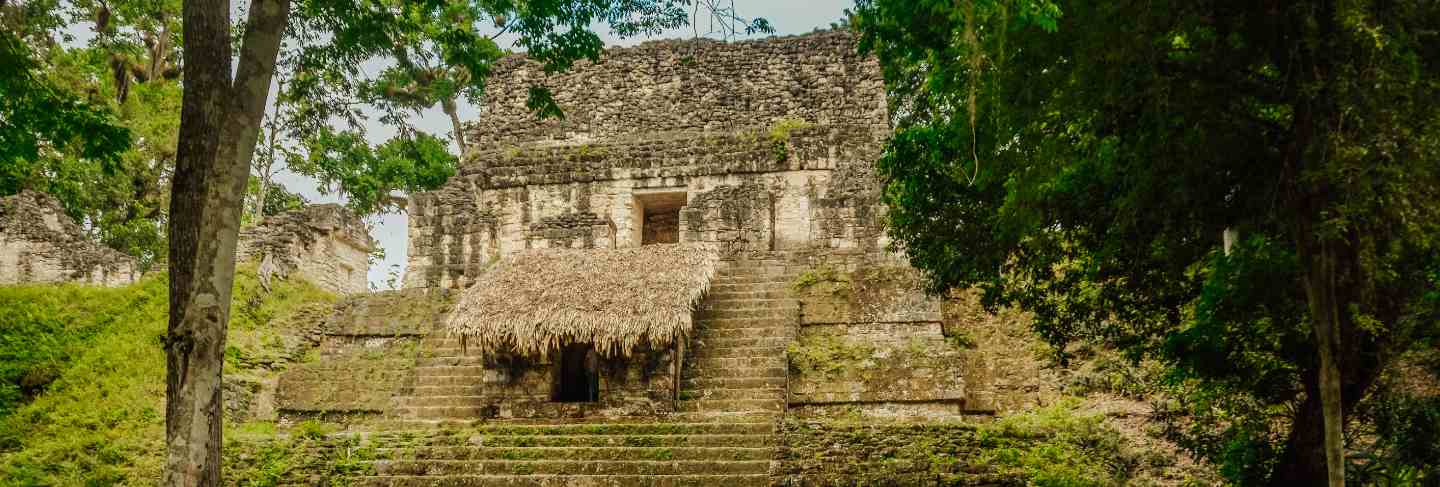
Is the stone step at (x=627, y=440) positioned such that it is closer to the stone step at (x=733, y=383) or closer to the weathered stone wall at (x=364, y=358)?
the stone step at (x=733, y=383)

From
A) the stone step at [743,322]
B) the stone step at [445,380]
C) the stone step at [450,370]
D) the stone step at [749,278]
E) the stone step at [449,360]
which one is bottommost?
the stone step at [445,380]

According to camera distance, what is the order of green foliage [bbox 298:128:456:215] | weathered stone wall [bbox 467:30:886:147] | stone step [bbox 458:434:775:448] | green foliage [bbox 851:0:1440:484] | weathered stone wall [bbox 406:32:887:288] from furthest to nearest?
green foliage [bbox 298:128:456:215] < weathered stone wall [bbox 467:30:886:147] < weathered stone wall [bbox 406:32:887:288] < stone step [bbox 458:434:775:448] < green foliage [bbox 851:0:1440:484]

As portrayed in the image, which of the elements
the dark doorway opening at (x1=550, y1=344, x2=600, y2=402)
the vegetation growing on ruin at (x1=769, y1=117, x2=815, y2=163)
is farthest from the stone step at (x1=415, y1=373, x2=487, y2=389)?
the vegetation growing on ruin at (x1=769, y1=117, x2=815, y2=163)

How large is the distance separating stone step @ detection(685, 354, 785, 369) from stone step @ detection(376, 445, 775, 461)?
4.91 feet

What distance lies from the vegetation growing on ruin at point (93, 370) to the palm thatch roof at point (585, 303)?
9.54 ft

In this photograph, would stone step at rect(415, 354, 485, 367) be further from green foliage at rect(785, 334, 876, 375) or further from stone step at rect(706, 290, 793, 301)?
green foliage at rect(785, 334, 876, 375)

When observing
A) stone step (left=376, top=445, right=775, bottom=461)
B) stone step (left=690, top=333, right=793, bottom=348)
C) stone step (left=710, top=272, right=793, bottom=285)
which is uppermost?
stone step (left=710, top=272, right=793, bottom=285)

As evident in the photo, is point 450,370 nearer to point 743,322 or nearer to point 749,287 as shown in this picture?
point 743,322

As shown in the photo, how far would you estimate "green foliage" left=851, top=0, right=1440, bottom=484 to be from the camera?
4.28 meters

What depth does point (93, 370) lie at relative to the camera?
10055 millimetres

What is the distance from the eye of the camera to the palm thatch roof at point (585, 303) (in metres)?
8.72

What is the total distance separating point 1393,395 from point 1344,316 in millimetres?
1099

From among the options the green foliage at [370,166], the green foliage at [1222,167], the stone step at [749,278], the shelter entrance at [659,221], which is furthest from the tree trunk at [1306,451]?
the green foliage at [370,166]

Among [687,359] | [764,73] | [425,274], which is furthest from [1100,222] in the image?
[764,73]
